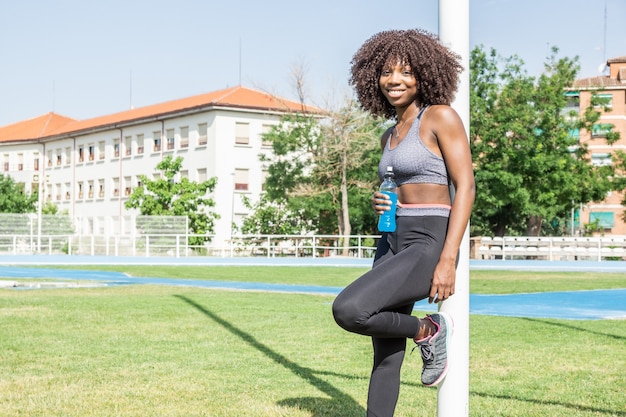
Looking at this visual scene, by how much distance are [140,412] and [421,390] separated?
212cm

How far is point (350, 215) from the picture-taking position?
57125 mm

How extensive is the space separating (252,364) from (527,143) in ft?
151

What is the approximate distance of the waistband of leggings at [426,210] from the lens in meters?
4.59

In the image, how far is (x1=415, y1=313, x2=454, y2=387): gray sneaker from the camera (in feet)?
15.0

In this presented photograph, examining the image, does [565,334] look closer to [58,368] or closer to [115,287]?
[58,368]

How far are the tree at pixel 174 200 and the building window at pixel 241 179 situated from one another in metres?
9.13

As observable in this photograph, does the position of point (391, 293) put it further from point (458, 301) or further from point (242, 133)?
point (242, 133)

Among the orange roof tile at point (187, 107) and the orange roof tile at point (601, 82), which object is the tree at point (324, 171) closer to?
the orange roof tile at point (187, 107)

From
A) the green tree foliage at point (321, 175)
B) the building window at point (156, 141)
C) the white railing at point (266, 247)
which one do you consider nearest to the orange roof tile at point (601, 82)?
the green tree foliage at point (321, 175)

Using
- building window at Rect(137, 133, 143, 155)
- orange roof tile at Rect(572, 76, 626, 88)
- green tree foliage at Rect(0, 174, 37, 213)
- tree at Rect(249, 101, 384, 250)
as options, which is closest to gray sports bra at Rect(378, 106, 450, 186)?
tree at Rect(249, 101, 384, 250)

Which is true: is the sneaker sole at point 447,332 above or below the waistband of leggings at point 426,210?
below

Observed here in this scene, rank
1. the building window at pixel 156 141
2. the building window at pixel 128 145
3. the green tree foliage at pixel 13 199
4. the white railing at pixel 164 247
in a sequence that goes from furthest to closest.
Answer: the building window at pixel 128 145
the building window at pixel 156 141
the green tree foliage at pixel 13 199
the white railing at pixel 164 247

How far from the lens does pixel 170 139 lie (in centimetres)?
7069

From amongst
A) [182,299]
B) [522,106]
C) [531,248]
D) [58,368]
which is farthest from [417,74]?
[522,106]
